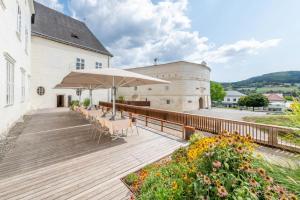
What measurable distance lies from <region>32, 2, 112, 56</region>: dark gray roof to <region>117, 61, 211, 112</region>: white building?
9592mm

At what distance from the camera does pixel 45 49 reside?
1748 cm

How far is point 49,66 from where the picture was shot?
17812mm

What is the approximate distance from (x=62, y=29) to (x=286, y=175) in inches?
1013

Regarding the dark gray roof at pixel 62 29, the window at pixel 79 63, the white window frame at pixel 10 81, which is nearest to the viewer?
the white window frame at pixel 10 81

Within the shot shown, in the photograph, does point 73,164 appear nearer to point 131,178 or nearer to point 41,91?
point 131,178

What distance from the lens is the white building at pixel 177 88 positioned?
2597cm

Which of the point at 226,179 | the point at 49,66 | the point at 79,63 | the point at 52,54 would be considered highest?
the point at 52,54

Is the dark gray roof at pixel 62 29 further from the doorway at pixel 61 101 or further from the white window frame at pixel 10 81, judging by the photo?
the white window frame at pixel 10 81

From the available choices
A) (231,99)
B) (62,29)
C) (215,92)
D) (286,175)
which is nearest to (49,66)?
(62,29)

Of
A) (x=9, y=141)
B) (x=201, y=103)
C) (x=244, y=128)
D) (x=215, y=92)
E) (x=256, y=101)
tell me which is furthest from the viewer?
(x=215, y=92)

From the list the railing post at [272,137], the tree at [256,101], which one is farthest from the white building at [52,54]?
the tree at [256,101]

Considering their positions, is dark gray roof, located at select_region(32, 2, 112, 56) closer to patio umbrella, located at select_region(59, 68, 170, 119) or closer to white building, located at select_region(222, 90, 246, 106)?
patio umbrella, located at select_region(59, 68, 170, 119)

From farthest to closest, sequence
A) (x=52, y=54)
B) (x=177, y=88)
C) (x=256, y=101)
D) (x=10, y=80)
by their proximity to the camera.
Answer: (x=256, y=101) < (x=177, y=88) < (x=52, y=54) < (x=10, y=80)

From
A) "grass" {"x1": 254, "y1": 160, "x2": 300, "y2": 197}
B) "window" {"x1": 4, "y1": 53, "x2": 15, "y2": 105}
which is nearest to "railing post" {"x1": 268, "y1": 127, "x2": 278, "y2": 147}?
"grass" {"x1": 254, "y1": 160, "x2": 300, "y2": 197}
